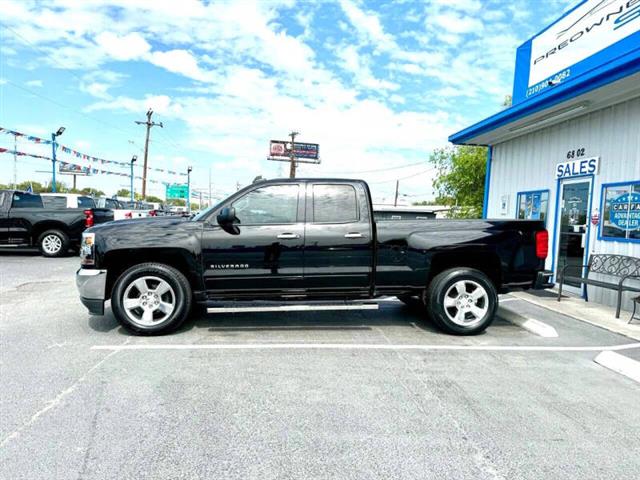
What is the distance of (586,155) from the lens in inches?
318

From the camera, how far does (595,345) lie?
5.22 m

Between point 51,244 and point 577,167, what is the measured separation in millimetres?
13787

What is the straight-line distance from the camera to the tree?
52.5 feet

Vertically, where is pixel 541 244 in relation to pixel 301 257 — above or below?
above

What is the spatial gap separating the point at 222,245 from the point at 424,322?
119 inches

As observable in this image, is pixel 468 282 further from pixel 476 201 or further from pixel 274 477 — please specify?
pixel 476 201

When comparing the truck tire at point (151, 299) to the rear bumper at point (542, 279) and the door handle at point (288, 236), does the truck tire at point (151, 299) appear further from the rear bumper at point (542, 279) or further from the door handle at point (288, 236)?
the rear bumper at point (542, 279)

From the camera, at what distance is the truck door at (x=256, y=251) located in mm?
5191

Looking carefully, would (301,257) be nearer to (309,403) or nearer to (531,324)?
(309,403)

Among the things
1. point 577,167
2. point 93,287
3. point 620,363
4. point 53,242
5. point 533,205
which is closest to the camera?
point 620,363

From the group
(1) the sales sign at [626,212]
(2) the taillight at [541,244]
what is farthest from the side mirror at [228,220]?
(1) the sales sign at [626,212]

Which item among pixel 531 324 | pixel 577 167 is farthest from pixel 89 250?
pixel 577 167

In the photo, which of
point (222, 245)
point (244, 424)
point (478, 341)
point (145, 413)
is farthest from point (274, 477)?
point (478, 341)

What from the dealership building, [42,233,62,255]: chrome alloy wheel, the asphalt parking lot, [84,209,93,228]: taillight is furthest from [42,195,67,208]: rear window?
the dealership building
